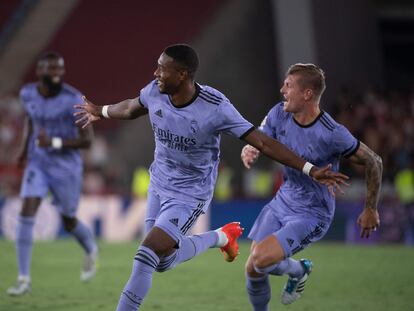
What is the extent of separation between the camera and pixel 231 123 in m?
7.31

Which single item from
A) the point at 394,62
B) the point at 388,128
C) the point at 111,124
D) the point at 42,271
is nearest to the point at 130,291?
the point at 42,271

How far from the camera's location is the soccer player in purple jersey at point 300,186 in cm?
759

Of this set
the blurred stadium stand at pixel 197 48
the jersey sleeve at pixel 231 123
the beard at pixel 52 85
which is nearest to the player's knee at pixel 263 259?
the jersey sleeve at pixel 231 123

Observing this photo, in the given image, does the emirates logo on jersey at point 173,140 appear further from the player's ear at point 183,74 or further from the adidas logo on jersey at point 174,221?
the adidas logo on jersey at point 174,221

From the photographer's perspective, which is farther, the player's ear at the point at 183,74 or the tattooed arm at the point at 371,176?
the tattooed arm at the point at 371,176

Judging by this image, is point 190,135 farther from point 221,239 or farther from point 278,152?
point 221,239

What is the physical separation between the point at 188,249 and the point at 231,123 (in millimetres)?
1134

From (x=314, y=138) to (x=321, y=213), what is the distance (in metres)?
0.66

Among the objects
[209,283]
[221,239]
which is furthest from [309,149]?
[209,283]

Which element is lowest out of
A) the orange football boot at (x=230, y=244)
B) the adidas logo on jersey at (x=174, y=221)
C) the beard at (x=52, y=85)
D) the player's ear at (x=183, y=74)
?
the orange football boot at (x=230, y=244)

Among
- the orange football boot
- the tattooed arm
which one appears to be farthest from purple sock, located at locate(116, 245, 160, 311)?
the tattooed arm

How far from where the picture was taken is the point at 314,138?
7.73 meters

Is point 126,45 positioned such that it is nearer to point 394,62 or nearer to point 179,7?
point 179,7

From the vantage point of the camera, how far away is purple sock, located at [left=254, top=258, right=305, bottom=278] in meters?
7.59
